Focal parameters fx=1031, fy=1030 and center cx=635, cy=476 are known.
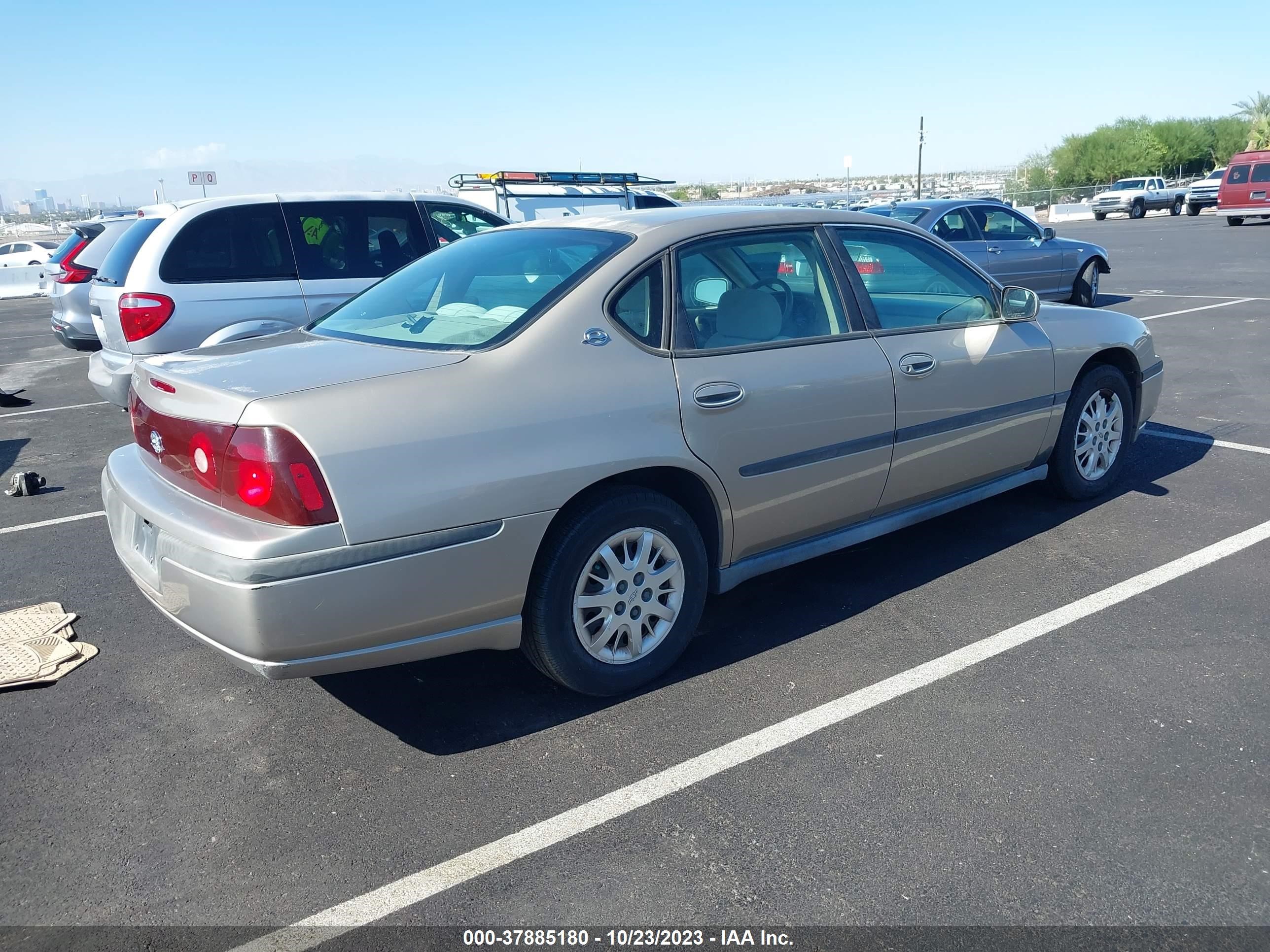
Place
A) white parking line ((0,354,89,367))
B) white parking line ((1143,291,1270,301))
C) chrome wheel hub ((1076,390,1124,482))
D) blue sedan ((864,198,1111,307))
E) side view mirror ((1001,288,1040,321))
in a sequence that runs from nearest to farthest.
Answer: side view mirror ((1001,288,1040,321)) → chrome wheel hub ((1076,390,1124,482)) → blue sedan ((864,198,1111,307)) → white parking line ((0,354,89,367)) → white parking line ((1143,291,1270,301))

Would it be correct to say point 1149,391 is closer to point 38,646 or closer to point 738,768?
point 738,768

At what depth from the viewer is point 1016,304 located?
4797 millimetres

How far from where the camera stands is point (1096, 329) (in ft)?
17.3

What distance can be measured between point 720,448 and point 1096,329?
8.77 feet

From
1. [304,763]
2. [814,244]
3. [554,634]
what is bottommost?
[304,763]

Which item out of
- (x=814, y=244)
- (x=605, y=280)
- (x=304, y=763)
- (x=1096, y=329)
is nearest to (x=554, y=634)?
(x=304, y=763)

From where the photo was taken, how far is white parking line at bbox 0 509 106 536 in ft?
18.7

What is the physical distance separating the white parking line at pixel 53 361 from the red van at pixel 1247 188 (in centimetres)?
3363

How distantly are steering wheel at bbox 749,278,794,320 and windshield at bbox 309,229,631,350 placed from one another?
0.57 m

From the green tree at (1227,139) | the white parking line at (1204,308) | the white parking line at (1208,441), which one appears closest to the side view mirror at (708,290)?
the white parking line at (1208,441)

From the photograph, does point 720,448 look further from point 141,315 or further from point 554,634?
point 141,315

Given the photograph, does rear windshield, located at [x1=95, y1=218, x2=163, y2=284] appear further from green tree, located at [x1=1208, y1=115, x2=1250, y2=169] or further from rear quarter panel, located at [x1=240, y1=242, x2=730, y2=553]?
green tree, located at [x1=1208, y1=115, x2=1250, y2=169]

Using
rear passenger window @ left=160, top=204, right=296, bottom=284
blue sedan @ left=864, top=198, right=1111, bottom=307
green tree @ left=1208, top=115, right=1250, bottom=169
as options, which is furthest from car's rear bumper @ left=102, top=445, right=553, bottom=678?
green tree @ left=1208, top=115, right=1250, bottom=169

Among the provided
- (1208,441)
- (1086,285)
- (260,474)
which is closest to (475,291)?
(260,474)
